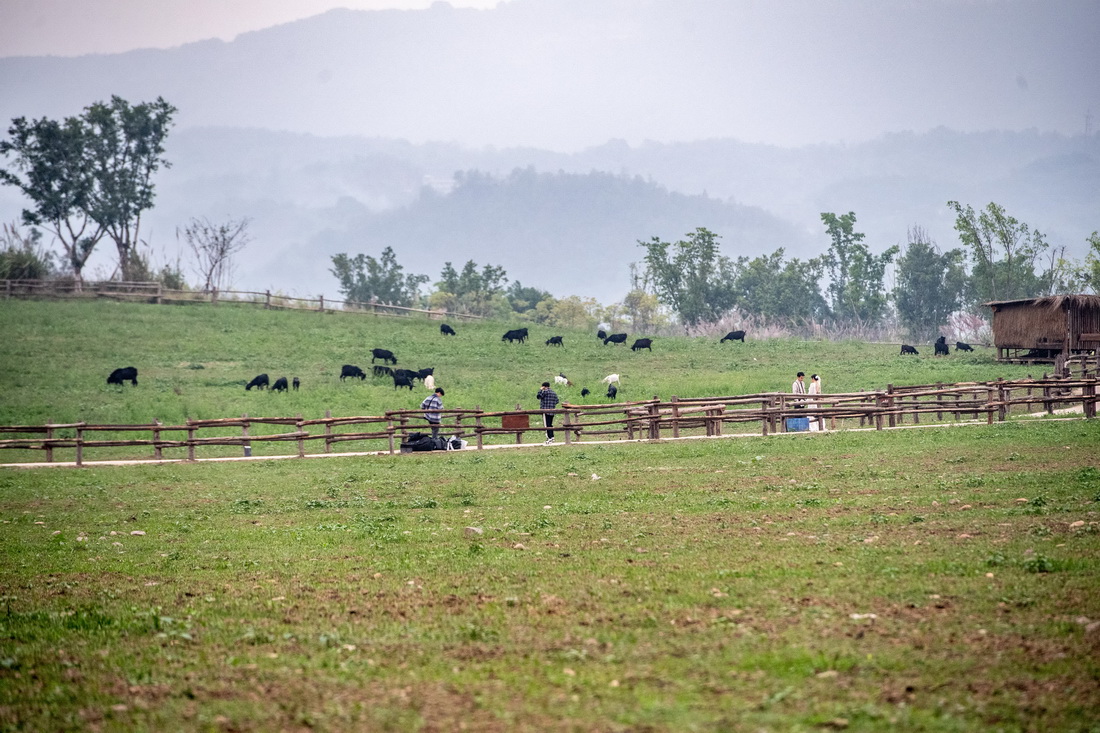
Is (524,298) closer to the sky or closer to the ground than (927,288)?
closer to the sky

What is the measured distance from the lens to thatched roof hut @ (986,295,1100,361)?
52125 mm

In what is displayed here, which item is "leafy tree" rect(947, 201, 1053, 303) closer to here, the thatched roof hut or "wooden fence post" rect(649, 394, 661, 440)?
the thatched roof hut

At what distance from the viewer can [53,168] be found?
91.0 m

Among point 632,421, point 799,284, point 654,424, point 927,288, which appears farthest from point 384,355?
point 927,288

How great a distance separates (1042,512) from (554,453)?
1632cm

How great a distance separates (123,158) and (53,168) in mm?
6932

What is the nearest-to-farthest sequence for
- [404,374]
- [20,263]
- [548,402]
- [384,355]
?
[548,402], [404,374], [384,355], [20,263]

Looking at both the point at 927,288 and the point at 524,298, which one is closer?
the point at 927,288

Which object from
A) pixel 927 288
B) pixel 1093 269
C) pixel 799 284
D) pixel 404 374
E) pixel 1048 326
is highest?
pixel 799 284

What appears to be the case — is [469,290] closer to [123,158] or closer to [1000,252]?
[123,158]

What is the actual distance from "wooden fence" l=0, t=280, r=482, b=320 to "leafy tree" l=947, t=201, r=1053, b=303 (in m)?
48.1

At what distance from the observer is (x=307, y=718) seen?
6.70 m

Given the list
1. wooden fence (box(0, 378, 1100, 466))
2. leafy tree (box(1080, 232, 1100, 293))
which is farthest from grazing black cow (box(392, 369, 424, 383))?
leafy tree (box(1080, 232, 1100, 293))

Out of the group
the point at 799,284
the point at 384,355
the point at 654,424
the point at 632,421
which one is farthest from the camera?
the point at 799,284
